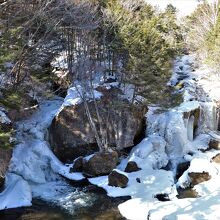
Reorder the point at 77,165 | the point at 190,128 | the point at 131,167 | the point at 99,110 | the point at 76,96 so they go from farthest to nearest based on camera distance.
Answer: the point at 190,128
the point at 76,96
the point at 99,110
the point at 77,165
the point at 131,167

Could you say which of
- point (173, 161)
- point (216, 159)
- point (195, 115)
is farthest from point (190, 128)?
point (216, 159)

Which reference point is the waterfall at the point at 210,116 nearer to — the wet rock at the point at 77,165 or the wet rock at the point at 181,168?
the wet rock at the point at 181,168

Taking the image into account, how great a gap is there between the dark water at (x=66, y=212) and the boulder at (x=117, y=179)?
1.12 metres

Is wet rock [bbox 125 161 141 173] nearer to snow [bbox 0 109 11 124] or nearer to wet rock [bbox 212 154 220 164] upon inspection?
wet rock [bbox 212 154 220 164]

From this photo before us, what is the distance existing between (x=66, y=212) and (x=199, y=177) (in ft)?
22.0

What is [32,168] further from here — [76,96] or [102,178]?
[76,96]

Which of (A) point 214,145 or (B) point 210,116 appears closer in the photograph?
(A) point 214,145

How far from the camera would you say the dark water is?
15.0 meters

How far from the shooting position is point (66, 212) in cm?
1555

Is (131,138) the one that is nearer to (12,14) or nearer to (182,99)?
(182,99)

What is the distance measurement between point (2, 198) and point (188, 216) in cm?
848

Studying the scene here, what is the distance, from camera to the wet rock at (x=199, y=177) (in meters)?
17.9

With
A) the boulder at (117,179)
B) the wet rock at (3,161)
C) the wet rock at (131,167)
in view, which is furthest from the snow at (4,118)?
the wet rock at (131,167)

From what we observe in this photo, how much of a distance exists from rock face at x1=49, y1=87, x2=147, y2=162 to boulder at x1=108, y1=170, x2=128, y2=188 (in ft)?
12.2
